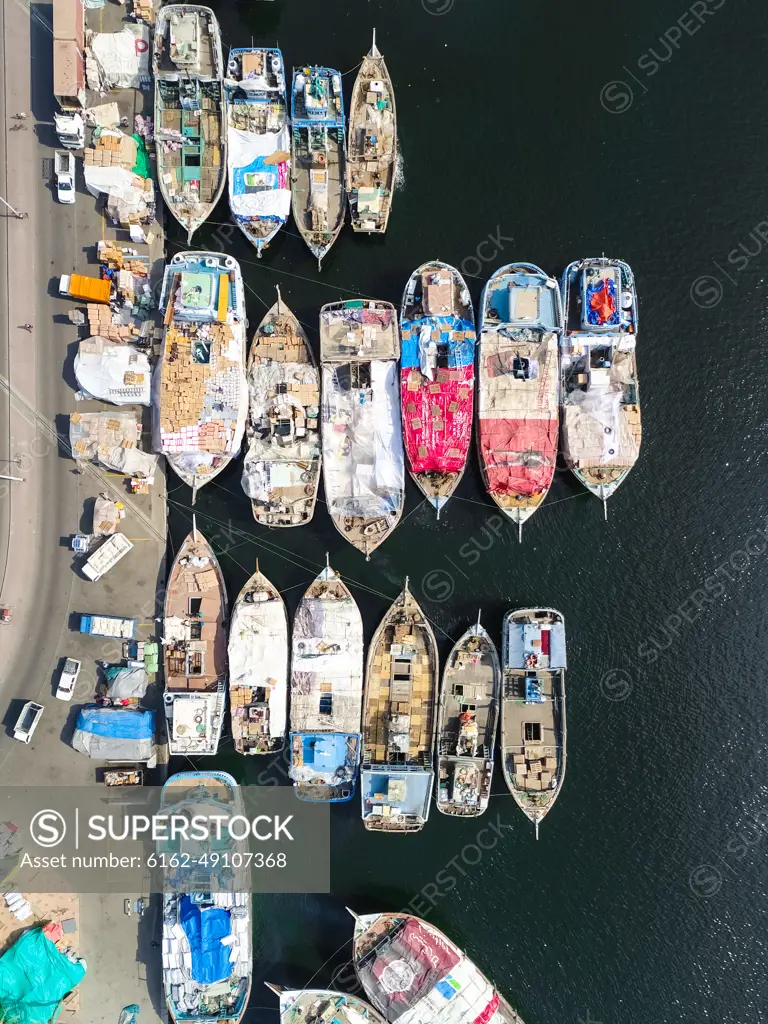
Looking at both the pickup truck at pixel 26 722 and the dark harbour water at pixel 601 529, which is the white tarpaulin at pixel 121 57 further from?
the pickup truck at pixel 26 722

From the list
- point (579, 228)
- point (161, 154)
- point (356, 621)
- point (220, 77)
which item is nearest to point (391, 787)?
point (356, 621)

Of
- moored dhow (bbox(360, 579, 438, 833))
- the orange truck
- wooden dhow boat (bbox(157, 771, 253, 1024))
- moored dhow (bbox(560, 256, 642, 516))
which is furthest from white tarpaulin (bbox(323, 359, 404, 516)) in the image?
wooden dhow boat (bbox(157, 771, 253, 1024))

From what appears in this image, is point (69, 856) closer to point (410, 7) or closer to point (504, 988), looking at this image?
point (504, 988)

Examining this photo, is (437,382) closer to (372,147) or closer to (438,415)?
(438,415)

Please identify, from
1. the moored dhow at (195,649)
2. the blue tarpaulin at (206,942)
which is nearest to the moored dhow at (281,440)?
the moored dhow at (195,649)

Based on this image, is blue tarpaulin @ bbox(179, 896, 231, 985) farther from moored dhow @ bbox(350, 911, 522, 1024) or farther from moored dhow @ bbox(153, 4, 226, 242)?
moored dhow @ bbox(153, 4, 226, 242)

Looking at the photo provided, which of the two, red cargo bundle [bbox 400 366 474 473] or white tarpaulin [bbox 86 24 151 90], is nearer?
red cargo bundle [bbox 400 366 474 473]
